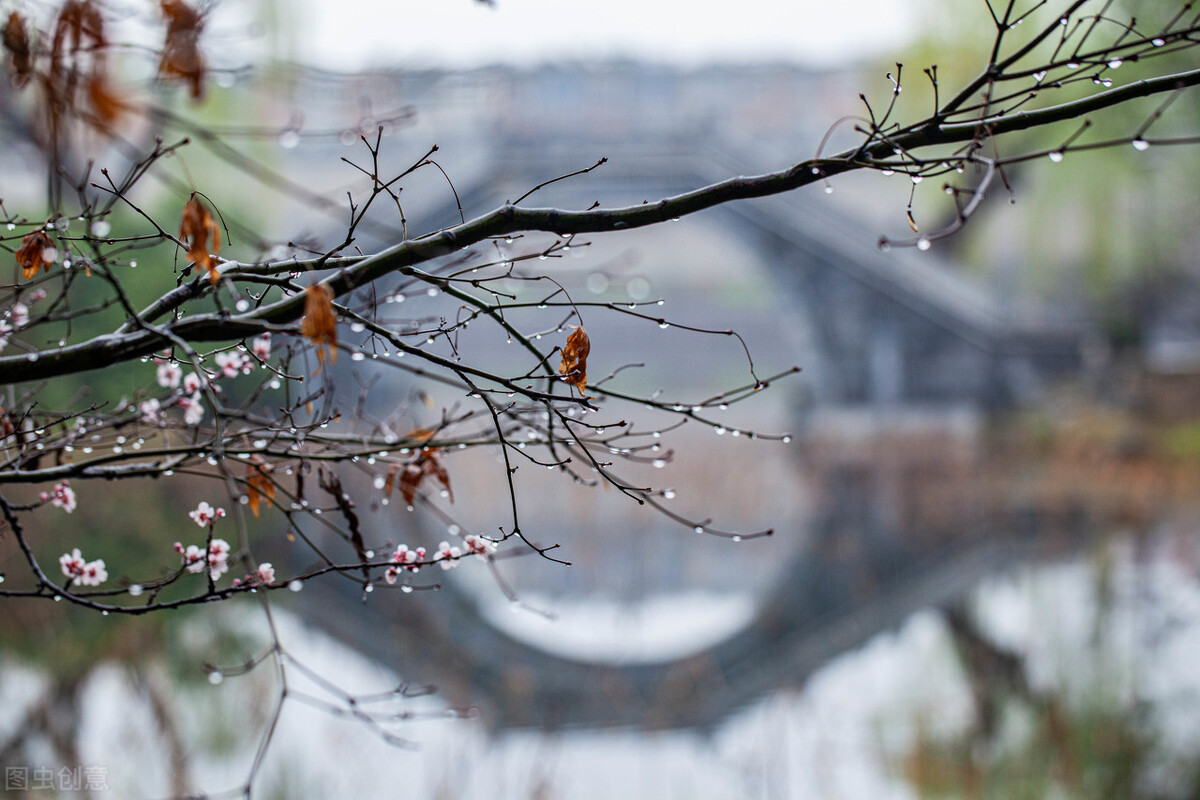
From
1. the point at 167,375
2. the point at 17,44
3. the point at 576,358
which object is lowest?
the point at 576,358

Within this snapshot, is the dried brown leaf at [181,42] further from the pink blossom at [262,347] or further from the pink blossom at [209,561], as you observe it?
the pink blossom at [209,561]

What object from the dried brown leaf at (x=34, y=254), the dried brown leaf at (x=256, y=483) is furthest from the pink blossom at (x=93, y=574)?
the dried brown leaf at (x=34, y=254)

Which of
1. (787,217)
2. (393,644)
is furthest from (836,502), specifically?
(393,644)

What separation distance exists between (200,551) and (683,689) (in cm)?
496

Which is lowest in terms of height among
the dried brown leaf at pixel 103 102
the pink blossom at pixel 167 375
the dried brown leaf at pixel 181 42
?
the pink blossom at pixel 167 375

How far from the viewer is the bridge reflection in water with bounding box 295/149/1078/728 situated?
6.57 m

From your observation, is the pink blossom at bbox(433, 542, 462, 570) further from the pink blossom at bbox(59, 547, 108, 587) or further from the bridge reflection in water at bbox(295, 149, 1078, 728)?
the bridge reflection in water at bbox(295, 149, 1078, 728)

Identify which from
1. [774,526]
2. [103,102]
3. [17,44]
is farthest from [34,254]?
[774,526]

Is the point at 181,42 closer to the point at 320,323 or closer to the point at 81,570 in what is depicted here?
the point at 320,323

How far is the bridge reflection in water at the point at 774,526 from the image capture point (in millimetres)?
6566

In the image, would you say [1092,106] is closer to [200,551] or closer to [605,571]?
[200,551]

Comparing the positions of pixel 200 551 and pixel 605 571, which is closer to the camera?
pixel 200 551

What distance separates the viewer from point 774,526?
9.39 m

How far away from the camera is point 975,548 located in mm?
8609
